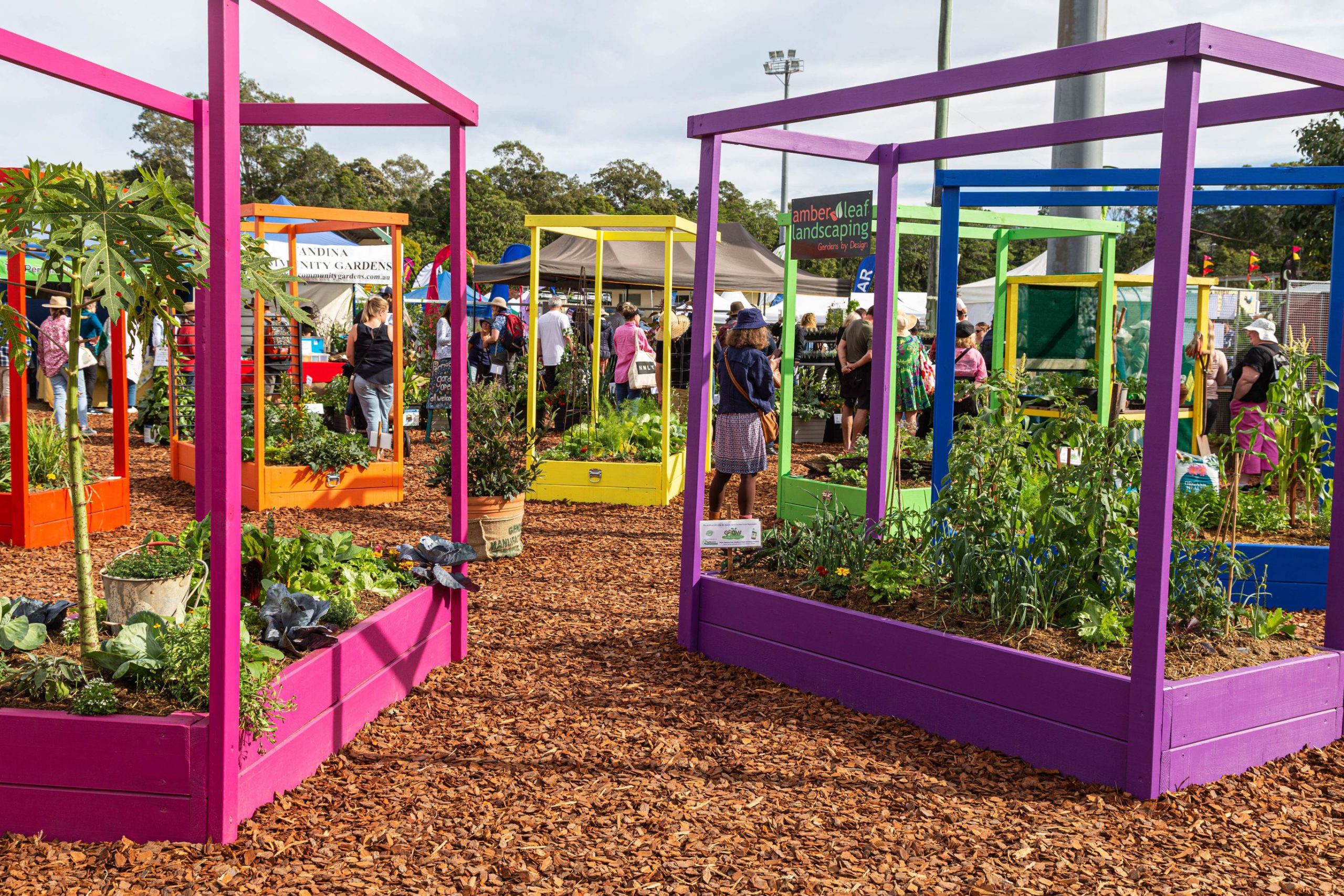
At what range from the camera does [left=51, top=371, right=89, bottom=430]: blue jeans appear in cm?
963

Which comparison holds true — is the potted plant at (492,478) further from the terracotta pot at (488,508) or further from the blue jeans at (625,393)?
the blue jeans at (625,393)

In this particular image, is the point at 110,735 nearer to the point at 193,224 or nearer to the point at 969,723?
the point at 193,224

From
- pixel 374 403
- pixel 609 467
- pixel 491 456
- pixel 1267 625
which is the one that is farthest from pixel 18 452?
pixel 1267 625

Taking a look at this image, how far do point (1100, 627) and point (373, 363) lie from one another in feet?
24.7

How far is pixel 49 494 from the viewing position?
7000 millimetres

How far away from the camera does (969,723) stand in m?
3.86

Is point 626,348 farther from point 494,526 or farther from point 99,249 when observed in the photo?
point 99,249

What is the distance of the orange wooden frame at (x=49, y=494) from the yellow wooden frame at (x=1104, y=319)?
6.36m

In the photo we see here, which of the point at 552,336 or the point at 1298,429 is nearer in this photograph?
the point at 1298,429

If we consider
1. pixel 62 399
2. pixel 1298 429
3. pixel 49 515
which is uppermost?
pixel 1298 429

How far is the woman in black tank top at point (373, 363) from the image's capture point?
32.4 ft

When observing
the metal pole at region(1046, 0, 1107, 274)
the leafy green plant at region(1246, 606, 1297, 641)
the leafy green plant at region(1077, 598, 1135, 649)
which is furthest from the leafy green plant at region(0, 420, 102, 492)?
the metal pole at region(1046, 0, 1107, 274)

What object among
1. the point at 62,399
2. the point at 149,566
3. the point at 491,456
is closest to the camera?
the point at 149,566

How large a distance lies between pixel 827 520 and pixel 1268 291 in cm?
1198
